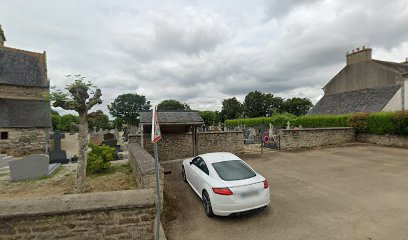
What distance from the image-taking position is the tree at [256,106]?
210 ft

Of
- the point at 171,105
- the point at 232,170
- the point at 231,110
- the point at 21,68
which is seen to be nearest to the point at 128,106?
the point at 171,105

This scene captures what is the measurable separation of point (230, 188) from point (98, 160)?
23.0ft

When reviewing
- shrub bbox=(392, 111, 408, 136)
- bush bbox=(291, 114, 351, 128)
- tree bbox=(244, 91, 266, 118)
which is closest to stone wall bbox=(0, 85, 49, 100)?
bush bbox=(291, 114, 351, 128)

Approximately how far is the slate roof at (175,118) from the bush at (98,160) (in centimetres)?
241

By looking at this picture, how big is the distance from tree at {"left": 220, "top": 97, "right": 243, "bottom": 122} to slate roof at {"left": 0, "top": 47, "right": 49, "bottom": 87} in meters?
47.9

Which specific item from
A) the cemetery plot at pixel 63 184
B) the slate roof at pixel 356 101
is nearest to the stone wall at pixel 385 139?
the slate roof at pixel 356 101

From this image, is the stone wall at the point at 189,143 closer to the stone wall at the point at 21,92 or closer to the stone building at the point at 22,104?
the stone building at the point at 22,104

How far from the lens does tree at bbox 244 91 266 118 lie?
64.0 meters

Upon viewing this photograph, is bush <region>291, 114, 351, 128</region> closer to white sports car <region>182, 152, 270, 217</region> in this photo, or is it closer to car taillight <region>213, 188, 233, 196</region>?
white sports car <region>182, 152, 270, 217</region>

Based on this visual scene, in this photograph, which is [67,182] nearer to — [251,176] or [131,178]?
[131,178]

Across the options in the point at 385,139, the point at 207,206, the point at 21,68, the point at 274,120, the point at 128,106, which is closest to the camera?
the point at 207,206

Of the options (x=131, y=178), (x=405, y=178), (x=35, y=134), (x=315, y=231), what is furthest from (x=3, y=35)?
(x=405, y=178)

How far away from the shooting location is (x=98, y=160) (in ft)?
30.1

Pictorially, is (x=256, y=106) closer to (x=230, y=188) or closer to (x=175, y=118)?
(x=175, y=118)
